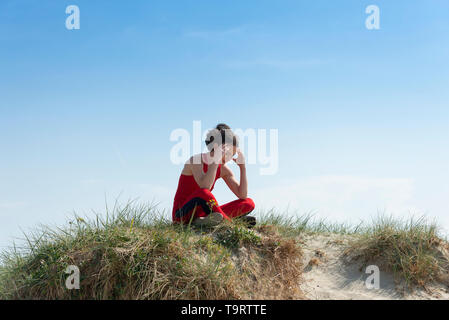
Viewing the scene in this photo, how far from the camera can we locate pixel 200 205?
587 centimetres

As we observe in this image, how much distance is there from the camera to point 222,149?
19.5 feet

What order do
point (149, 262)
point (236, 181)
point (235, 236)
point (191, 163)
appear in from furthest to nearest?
point (236, 181) < point (191, 163) < point (235, 236) < point (149, 262)

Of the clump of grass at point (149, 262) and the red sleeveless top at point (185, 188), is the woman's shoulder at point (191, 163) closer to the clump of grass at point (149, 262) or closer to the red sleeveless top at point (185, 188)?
the red sleeveless top at point (185, 188)

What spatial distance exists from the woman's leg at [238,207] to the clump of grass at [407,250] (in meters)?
1.74

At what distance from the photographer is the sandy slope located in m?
5.45

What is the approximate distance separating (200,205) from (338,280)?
2293 mm

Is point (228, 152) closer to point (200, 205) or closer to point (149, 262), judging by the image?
point (200, 205)

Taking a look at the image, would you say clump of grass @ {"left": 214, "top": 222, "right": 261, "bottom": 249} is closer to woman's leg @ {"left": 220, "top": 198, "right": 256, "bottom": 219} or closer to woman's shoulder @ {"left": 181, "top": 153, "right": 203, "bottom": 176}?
woman's leg @ {"left": 220, "top": 198, "right": 256, "bottom": 219}

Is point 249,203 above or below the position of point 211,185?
below

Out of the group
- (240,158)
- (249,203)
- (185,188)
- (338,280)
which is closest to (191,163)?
(185,188)

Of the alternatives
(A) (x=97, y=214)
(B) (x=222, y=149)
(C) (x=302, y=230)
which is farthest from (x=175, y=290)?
(C) (x=302, y=230)
